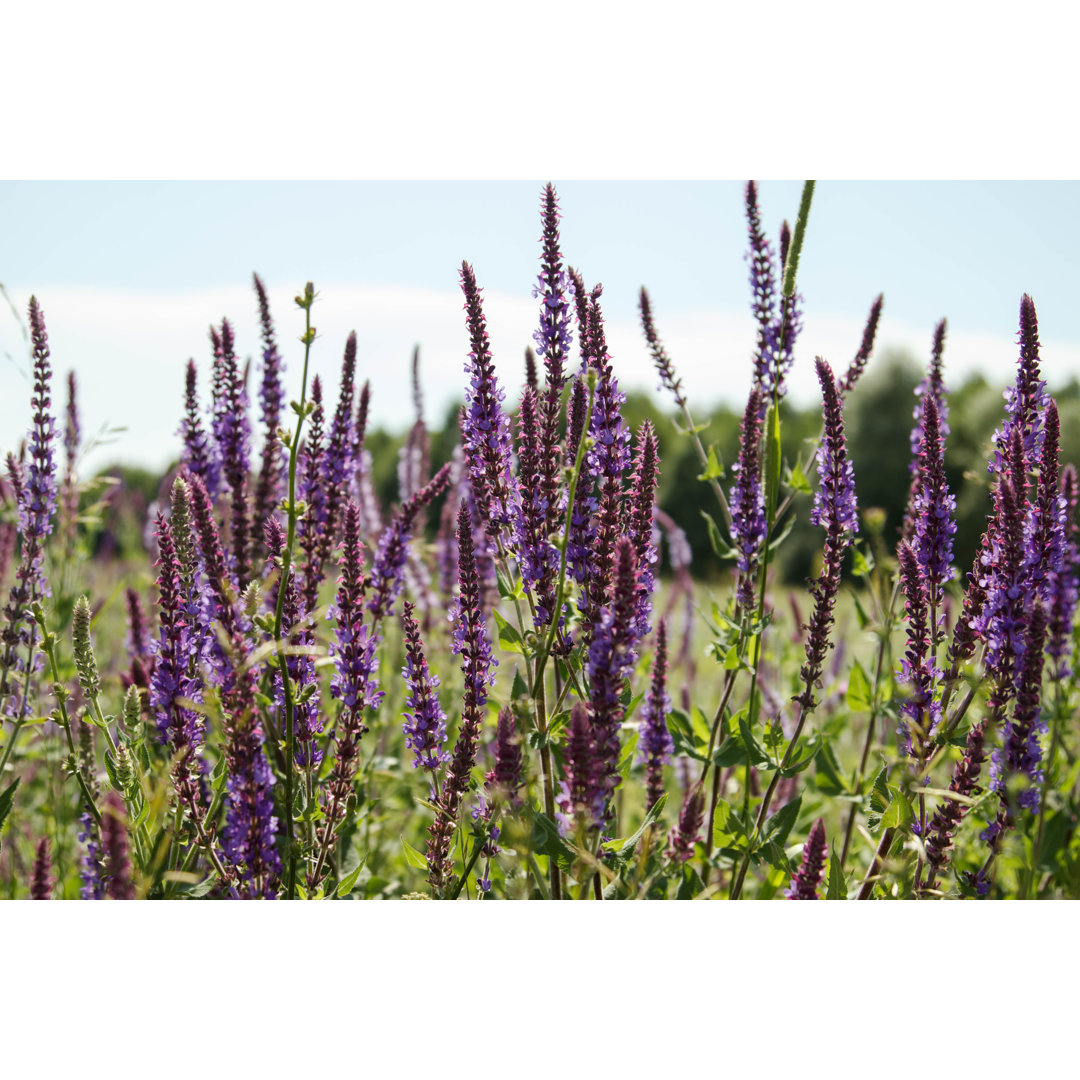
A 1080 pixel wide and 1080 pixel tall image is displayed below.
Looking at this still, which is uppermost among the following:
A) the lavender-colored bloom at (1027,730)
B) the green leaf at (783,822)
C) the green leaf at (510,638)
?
the green leaf at (510,638)

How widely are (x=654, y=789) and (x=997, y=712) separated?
48.5 inches

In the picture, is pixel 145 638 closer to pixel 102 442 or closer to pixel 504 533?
pixel 102 442

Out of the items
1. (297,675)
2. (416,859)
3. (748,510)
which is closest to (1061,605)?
(748,510)

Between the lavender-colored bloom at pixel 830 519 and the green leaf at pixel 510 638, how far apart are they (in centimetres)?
87

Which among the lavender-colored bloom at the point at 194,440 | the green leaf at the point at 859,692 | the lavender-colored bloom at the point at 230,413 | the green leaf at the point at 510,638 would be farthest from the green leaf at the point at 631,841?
the lavender-colored bloom at the point at 194,440

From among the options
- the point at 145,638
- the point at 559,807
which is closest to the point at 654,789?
the point at 559,807

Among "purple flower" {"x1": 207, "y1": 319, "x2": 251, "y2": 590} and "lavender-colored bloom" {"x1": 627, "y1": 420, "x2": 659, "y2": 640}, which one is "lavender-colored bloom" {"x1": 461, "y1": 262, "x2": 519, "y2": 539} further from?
"purple flower" {"x1": 207, "y1": 319, "x2": 251, "y2": 590}

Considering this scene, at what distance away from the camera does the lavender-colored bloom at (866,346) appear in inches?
136

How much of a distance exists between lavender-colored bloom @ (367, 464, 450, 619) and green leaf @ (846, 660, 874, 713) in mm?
1976

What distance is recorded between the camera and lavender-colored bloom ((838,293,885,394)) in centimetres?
346

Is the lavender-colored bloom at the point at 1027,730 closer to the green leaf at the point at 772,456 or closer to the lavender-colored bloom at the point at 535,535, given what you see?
the green leaf at the point at 772,456

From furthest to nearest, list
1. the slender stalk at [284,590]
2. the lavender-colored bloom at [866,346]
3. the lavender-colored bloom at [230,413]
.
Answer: the lavender-colored bloom at [866,346] < the lavender-colored bloom at [230,413] < the slender stalk at [284,590]

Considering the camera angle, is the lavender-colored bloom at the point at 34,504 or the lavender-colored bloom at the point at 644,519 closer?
the lavender-colored bloom at the point at 644,519

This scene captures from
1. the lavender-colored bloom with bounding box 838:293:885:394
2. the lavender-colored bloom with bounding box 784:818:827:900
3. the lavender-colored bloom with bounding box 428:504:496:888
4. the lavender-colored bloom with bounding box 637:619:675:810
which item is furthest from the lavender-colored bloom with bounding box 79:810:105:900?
the lavender-colored bloom with bounding box 838:293:885:394
